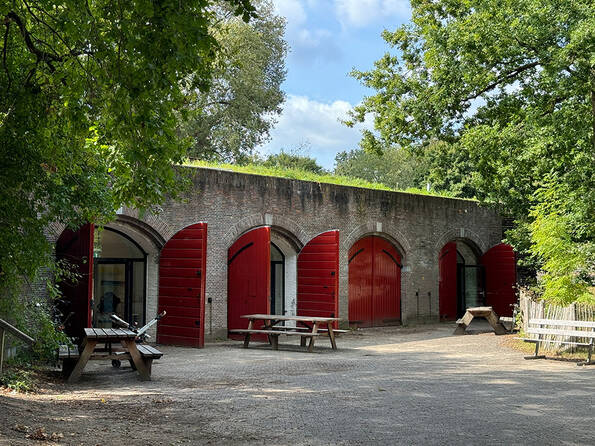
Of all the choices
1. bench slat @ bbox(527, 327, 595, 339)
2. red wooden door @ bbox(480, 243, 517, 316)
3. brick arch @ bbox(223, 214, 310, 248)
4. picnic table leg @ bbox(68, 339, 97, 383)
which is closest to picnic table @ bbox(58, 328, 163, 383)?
picnic table leg @ bbox(68, 339, 97, 383)

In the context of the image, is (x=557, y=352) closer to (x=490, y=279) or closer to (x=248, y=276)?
(x=248, y=276)

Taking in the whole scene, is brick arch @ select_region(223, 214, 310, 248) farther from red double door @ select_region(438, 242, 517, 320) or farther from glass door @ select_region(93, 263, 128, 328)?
red double door @ select_region(438, 242, 517, 320)

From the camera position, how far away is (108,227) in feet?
45.8

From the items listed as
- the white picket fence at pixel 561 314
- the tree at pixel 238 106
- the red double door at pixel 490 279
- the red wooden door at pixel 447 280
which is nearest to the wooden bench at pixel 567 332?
the white picket fence at pixel 561 314

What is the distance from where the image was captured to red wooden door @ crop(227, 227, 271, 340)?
14.3 meters

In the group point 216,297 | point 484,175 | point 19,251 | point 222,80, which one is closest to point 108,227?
point 216,297

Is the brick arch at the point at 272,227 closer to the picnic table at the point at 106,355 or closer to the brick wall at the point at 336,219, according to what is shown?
the brick wall at the point at 336,219

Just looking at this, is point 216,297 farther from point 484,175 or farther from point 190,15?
point 190,15

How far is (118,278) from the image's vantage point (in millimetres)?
15562

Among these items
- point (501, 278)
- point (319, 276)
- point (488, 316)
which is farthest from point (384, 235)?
point (501, 278)

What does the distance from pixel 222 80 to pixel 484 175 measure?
53.9 feet

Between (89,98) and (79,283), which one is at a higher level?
(89,98)

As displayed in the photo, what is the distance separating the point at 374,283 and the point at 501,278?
16.9 ft

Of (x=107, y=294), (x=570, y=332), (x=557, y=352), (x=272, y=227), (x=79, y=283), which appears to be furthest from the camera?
(x=272, y=227)
